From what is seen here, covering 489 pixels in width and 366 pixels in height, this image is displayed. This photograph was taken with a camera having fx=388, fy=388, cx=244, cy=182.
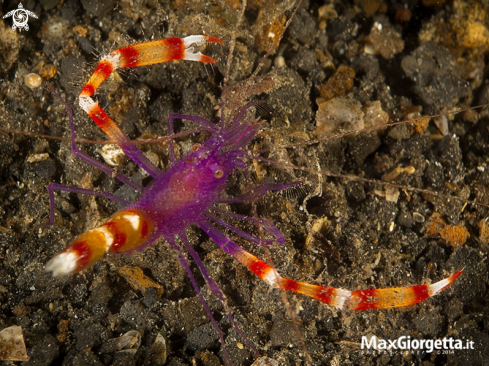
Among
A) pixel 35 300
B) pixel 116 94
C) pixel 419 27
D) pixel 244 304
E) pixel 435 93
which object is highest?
pixel 419 27

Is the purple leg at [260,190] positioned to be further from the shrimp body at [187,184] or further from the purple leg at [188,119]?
the purple leg at [188,119]

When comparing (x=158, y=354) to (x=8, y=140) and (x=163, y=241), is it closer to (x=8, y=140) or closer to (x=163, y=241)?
(x=163, y=241)

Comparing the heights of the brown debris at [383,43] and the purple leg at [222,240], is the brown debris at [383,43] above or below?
above

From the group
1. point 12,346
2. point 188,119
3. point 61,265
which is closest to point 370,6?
point 188,119

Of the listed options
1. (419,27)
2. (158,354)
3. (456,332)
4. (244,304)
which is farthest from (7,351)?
(419,27)

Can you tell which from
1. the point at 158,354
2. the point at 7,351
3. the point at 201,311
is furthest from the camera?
the point at 201,311

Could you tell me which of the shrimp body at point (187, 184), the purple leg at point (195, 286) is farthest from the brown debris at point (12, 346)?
the purple leg at point (195, 286)
